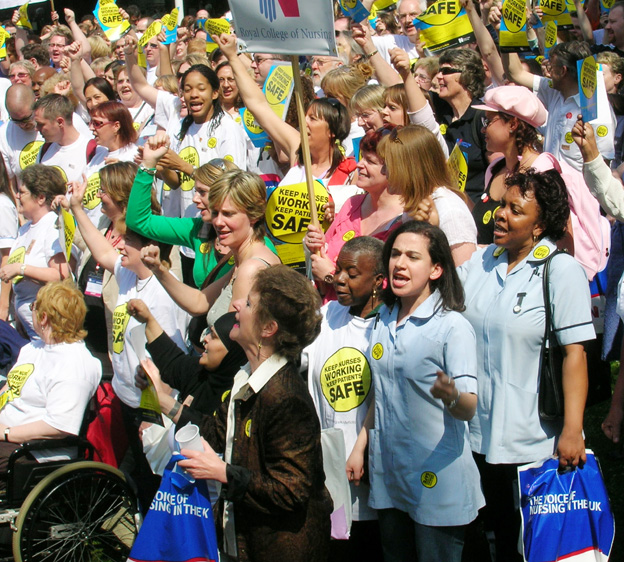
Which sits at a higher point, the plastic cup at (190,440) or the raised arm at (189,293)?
the raised arm at (189,293)

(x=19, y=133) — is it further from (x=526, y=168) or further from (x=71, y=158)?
(x=526, y=168)

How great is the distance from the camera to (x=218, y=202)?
4.09m

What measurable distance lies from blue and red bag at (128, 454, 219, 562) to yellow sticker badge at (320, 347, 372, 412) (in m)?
0.79

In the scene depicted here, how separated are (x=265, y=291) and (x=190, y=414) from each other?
2.56 ft

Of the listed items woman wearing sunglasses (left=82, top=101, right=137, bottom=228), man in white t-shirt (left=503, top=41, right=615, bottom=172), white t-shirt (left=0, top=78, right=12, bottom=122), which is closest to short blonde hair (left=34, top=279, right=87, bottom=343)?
woman wearing sunglasses (left=82, top=101, right=137, bottom=228)

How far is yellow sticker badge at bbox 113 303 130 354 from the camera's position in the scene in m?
4.67

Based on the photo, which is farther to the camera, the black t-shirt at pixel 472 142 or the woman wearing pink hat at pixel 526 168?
the black t-shirt at pixel 472 142

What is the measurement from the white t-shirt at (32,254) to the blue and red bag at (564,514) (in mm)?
3959

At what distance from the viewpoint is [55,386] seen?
181 inches

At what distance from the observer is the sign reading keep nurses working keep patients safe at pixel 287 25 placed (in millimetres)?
3982

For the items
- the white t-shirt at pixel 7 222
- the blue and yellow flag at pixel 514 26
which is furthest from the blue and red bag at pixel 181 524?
the white t-shirt at pixel 7 222

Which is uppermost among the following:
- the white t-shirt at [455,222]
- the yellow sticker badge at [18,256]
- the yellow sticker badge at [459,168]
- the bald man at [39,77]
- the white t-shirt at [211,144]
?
the bald man at [39,77]

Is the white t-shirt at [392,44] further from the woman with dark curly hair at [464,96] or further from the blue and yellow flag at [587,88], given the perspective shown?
the blue and yellow flag at [587,88]

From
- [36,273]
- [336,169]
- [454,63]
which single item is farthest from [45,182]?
[454,63]
